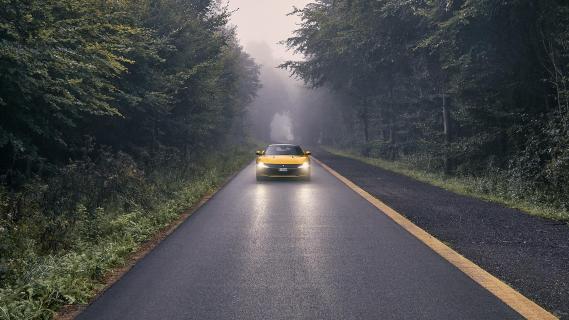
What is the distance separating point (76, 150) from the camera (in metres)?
14.9

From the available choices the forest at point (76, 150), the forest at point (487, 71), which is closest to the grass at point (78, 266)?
the forest at point (76, 150)

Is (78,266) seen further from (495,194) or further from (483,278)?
(495,194)

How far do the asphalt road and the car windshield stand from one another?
10.3 meters

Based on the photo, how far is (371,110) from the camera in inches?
1670

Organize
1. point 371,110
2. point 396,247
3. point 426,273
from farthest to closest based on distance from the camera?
point 371,110 < point 396,247 < point 426,273

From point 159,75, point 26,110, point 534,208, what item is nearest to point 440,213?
point 534,208

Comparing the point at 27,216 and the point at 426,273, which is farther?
the point at 27,216

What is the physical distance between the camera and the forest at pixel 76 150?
6098 millimetres

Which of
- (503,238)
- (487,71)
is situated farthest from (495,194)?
(503,238)

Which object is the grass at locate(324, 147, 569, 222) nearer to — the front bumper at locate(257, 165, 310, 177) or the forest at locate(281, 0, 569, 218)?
the forest at locate(281, 0, 569, 218)

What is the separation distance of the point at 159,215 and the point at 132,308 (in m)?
5.19

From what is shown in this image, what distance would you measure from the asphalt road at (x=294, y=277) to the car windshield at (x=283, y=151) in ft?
33.9

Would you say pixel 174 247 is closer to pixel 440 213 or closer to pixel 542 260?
pixel 542 260

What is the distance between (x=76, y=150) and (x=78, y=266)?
9812mm
